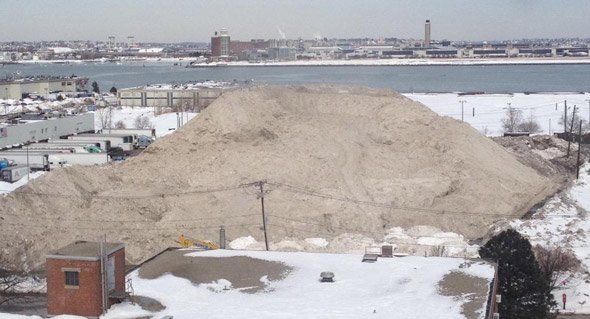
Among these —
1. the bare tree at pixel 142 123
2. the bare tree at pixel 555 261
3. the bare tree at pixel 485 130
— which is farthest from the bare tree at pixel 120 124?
the bare tree at pixel 555 261

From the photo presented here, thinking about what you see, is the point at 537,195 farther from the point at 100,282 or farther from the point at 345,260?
the point at 100,282

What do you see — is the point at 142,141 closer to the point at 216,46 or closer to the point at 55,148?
→ the point at 55,148

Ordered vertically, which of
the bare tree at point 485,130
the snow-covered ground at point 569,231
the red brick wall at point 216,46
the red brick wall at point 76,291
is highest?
the red brick wall at point 216,46

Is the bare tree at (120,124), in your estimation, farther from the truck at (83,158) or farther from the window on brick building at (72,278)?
the window on brick building at (72,278)

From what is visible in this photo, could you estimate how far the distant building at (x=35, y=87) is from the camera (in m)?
58.4

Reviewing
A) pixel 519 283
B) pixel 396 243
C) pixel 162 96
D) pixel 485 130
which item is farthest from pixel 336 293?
pixel 162 96

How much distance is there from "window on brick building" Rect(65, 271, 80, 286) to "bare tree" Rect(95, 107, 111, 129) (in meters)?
30.7

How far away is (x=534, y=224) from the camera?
1797 cm

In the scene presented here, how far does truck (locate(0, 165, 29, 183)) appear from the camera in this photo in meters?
21.1

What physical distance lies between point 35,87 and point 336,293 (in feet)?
181

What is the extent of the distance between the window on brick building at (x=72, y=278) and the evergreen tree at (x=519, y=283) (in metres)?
5.36

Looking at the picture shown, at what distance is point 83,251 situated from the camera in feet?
30.4

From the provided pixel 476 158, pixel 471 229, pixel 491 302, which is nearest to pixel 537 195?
pixel 476 158

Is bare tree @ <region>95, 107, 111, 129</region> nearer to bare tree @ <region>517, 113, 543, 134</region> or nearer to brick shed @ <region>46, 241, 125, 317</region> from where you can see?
bare tree @ <region>517, 113, 543, 134</region>
